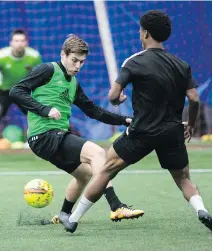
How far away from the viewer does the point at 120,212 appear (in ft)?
26.5

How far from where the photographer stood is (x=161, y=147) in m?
7.30

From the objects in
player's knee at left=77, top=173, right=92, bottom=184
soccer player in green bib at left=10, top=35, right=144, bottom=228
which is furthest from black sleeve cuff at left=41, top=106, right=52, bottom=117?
player's knee at left=77, top=173, right=92, bottom=184

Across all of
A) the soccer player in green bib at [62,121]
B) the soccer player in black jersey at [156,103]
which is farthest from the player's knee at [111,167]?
the soccer player in green bib at [62,121]

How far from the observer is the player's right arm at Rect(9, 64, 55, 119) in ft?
25.9

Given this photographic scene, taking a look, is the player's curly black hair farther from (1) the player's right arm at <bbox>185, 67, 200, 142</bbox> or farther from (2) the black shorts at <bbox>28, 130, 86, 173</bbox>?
(2) the black shorts at <bbox>28, 130, 86, 173</bbox>

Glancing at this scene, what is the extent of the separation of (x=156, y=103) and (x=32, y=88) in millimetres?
1389

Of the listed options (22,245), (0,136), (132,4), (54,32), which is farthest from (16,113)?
(22,245)

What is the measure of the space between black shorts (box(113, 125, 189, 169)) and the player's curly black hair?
2.44 feet

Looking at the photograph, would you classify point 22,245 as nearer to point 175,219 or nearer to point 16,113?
point 175,219

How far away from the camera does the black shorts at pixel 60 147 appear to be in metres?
7.95

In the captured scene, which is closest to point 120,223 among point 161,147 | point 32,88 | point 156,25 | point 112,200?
point 112,200

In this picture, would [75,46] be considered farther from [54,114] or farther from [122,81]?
[122,81]

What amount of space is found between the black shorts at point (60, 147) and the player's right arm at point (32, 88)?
27 cm

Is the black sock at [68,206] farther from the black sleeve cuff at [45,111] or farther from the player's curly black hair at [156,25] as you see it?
the player's curly black hair at [156,25]
